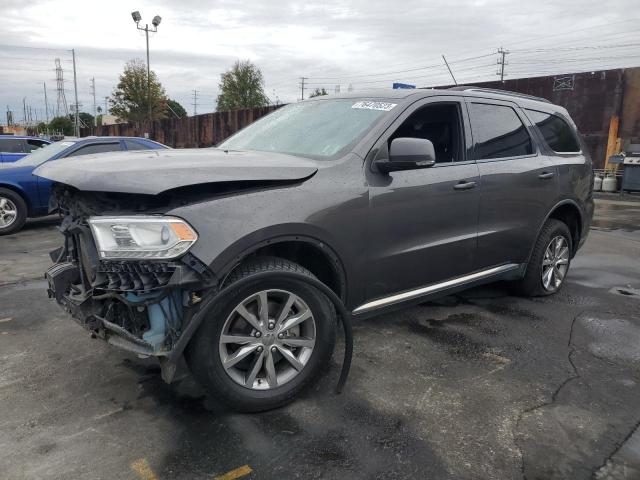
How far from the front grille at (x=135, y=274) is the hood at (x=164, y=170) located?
0.35 metres

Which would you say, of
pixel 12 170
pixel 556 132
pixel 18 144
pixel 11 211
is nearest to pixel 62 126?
pixel 18 144

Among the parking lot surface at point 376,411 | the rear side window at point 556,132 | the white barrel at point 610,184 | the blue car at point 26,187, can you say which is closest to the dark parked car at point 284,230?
the parking lot surface at point 376,411

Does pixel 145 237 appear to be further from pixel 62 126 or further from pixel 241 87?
pixel 62 126

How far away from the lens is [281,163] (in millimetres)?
2904

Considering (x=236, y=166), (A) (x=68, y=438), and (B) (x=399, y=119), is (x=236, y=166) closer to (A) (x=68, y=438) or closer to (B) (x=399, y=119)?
(B) (x=399, y=119)

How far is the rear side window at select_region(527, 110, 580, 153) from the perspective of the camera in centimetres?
470

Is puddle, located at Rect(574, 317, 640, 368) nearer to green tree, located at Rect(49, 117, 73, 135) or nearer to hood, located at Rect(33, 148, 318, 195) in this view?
hood, located at Rect(33, 148, 318, 195)

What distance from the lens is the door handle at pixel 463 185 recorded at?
366 centimetres

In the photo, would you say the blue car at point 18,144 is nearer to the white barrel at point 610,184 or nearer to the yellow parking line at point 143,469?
the yellow parking line at point 143,469

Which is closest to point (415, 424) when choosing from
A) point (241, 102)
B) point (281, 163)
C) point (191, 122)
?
point (281, 163)

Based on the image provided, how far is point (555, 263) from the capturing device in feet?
16.2

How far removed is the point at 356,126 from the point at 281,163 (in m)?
0.73

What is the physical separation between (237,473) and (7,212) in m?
7.39

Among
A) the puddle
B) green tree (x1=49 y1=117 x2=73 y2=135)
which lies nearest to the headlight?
the puddle
